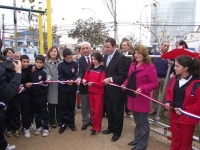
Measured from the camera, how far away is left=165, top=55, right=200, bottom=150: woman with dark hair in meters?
2.80

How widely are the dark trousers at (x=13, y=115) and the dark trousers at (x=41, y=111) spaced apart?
0.35m

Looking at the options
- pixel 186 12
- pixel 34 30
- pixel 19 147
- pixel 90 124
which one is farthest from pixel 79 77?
pixel 186 12

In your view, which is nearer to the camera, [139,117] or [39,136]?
[139,117]

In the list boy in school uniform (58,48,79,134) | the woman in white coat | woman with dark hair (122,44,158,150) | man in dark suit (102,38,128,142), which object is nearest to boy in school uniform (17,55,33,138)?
the woman in white coat

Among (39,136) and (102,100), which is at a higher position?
(102,100)

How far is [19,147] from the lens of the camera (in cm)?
393

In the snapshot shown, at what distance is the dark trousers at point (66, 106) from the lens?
4.47 m

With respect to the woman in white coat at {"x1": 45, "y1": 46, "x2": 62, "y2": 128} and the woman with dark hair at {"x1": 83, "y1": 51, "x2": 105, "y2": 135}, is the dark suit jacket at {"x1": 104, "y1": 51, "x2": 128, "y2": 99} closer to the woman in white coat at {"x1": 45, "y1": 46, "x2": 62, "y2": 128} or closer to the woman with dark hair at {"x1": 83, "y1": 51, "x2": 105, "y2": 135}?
the woman with dark hair at {"x1": 83, "y1": 51, "x2": 105, "y2": 135}

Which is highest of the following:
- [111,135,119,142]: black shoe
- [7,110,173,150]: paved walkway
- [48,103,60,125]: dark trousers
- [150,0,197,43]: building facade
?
[150,0,197,43]: building facade

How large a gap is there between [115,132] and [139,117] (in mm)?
746

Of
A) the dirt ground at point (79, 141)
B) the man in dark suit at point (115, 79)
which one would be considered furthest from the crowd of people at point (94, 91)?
the dirt ground at point (79, 141)

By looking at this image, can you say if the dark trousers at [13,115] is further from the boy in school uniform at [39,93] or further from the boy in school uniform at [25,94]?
the boy in school uniform at [39,93]

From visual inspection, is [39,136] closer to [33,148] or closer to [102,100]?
[33,148]

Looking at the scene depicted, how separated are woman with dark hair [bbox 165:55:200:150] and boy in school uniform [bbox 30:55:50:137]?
260cm
